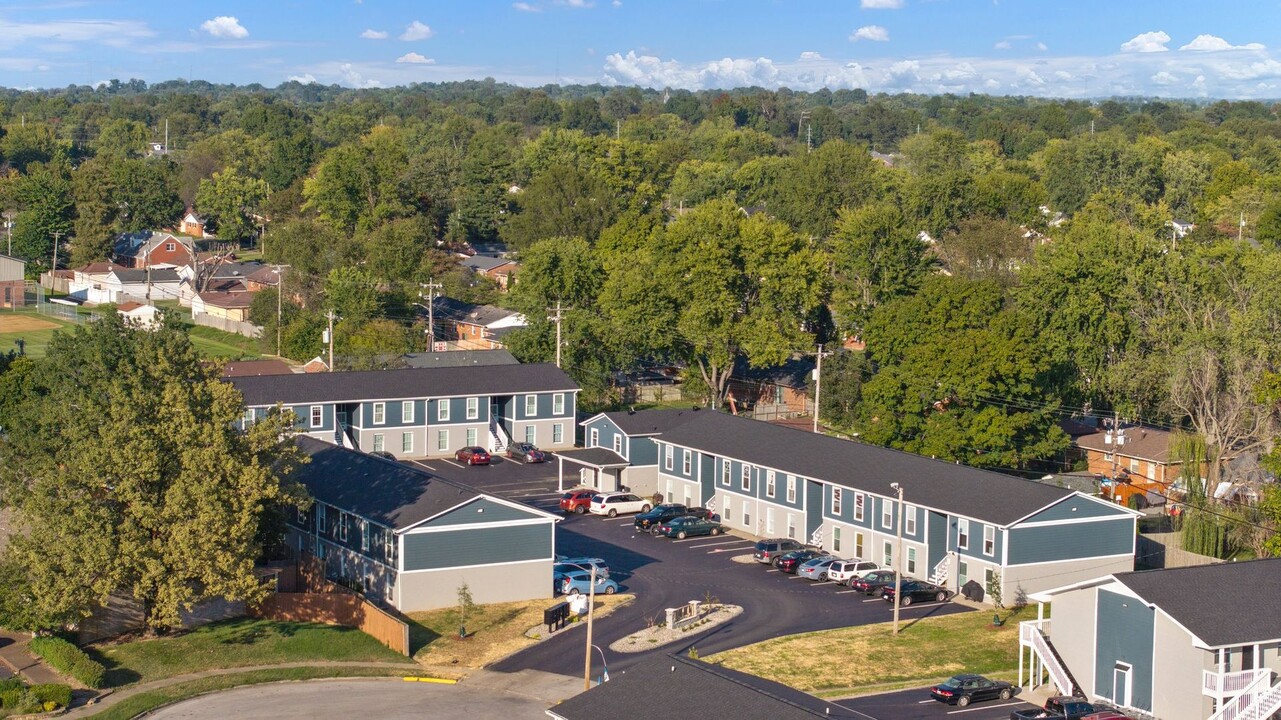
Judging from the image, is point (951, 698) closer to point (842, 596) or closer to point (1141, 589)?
point (1141, 589)

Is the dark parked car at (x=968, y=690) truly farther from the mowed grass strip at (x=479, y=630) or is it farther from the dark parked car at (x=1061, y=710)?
the mowed grass strip at (x=479, y=630)

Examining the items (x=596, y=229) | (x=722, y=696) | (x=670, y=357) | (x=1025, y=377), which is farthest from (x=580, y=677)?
(x=596, y=229)

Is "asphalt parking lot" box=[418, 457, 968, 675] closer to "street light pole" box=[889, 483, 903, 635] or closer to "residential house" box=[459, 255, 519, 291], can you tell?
"street light pole" box=[889, 483, 903, 635]

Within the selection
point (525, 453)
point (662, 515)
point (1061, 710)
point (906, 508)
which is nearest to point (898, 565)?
point (906, 508)

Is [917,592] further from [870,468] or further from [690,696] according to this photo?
[690,696]

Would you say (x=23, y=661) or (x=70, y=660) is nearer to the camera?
(x=70, y=660)

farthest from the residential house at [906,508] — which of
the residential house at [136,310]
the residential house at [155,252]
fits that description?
the residential house at [155,252]
